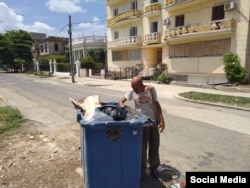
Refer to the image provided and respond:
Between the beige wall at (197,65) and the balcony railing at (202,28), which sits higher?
the balcony railing at (202,28)

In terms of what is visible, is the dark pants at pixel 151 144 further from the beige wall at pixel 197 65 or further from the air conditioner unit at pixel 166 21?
the air conditioner unit at pixel 166 21

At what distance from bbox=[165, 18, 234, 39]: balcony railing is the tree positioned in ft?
126

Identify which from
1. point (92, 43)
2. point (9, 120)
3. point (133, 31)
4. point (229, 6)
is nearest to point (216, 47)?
point (229, 6)

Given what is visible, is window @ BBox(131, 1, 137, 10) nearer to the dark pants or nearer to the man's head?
the man's head

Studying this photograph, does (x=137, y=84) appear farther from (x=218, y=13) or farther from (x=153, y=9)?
(x=153, y=9)

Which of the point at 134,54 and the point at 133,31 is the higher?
the point at 133,31

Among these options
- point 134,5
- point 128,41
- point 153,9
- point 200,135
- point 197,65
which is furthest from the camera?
point 134,5

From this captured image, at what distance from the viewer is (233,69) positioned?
16266 millimetres

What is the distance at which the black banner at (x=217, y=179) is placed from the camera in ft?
10.7

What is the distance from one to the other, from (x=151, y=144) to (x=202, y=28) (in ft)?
58.9

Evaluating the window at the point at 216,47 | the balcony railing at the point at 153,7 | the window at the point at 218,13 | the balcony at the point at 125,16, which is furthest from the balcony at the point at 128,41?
the window at the point at 218,13

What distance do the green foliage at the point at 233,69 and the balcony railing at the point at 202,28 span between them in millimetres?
2603

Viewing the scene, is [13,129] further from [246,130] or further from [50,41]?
[50,41]

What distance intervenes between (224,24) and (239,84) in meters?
5.08
